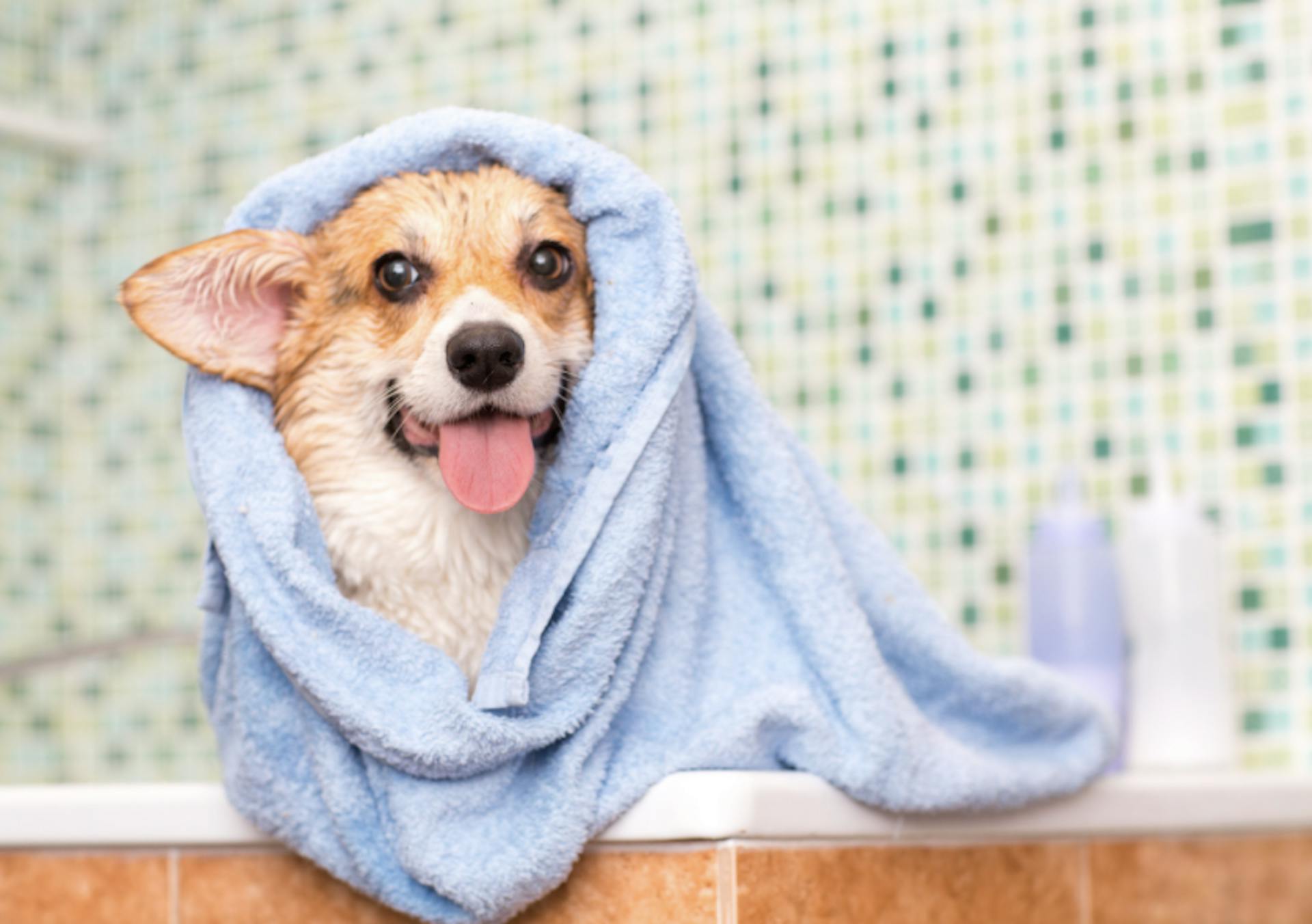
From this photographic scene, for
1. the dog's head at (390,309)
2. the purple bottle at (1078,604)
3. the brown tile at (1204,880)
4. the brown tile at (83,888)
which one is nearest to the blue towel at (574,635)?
the dog's head at (390,309)

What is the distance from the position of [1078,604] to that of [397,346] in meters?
0.81

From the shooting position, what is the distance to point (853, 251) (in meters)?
1.65

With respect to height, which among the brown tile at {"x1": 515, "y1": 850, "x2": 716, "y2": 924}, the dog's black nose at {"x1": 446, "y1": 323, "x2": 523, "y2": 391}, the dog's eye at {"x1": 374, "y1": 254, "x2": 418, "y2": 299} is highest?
the dog's eye at {"x1": 374, "y1": 254, "x2": 418, "y2": 299}

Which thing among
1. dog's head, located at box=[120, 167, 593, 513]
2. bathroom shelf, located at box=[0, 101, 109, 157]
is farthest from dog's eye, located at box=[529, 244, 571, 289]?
bathroom shelf, located at box=[0, 101, 109, 157]

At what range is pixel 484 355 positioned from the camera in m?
0.79

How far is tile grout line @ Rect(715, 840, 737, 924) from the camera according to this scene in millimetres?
786

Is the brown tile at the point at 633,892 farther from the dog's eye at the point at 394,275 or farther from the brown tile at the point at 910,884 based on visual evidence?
the dog's eye at the point at 394,275

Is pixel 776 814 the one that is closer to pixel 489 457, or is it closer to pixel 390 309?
pixel 489 457

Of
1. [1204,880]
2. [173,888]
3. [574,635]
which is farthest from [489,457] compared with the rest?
[1204,880]

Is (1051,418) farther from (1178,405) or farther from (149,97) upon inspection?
(149,97)

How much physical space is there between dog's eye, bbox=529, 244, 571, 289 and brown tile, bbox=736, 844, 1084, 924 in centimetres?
34

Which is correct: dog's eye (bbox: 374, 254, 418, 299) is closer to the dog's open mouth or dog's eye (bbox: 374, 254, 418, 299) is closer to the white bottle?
the dog's open mouth

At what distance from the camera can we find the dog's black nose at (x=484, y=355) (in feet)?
2.58

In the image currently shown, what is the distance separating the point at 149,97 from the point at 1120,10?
1323 mm
